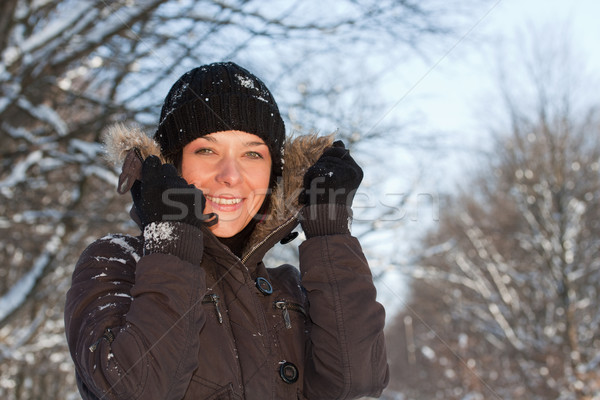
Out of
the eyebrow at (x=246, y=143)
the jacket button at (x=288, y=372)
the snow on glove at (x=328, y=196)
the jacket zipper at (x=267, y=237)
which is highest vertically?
the eyebrow at (x=246, y=143)

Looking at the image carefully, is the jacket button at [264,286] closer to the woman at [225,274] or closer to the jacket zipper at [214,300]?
the woman at [225,274]

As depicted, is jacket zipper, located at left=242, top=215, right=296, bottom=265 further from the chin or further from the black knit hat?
the black knit hat

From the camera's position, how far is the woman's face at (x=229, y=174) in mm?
1960

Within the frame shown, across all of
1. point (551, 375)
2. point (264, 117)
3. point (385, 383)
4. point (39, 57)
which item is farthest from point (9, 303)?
point (551, 375)

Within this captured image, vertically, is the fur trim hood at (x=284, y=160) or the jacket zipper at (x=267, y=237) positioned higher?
the fur trim hood at (x=284, y=160)

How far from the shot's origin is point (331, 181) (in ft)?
6.41

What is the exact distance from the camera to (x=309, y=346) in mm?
1848

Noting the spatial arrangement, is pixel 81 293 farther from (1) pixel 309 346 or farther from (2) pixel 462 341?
(2) pixel 462 341

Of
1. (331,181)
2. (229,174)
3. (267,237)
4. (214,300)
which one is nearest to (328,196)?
(331,181)

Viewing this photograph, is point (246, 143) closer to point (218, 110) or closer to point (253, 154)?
point (253, 154)

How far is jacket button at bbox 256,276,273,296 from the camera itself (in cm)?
182

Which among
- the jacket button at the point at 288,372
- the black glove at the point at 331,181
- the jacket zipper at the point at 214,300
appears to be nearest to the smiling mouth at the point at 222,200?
the black glove at the point at 331,181

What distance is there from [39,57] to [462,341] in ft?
57.0

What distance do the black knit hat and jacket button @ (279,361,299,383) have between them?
882 millimetres
